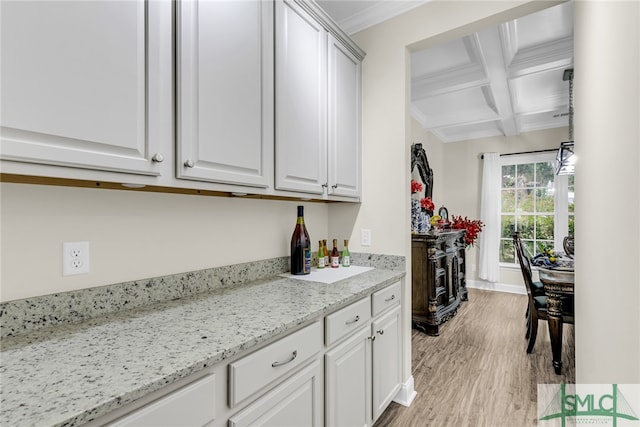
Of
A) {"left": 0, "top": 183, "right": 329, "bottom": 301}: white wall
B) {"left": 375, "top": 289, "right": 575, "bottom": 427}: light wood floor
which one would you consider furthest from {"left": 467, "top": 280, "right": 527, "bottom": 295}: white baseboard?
{"left": 0, "top": 183, "right": 329, "bottom": 301}: white wall

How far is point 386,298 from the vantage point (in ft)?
5.95

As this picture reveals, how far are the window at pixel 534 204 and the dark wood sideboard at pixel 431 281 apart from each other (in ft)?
6.92

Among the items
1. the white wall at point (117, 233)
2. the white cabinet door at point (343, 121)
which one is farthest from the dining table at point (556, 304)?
the white wall at point (117, 233)

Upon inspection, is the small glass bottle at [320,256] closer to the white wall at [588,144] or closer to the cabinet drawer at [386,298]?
the white wall at [588,144]

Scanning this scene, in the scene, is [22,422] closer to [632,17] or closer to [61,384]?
[61,384]

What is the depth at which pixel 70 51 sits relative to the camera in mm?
864

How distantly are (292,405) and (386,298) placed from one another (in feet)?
2.86

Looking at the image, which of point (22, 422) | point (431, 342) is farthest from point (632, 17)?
point (431, 342)

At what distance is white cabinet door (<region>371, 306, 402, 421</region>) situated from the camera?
1695 mm

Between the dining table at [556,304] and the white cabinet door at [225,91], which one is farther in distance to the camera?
the dining table at [556,304]

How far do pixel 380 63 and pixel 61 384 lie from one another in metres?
2.28

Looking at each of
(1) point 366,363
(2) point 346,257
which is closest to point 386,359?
(1) point 366,363

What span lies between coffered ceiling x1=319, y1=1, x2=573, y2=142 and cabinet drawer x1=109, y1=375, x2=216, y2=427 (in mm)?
2268

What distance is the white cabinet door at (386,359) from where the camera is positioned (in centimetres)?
170
